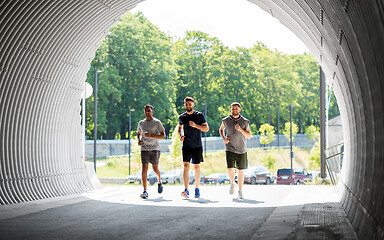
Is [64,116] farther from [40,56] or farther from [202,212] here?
[202,212]

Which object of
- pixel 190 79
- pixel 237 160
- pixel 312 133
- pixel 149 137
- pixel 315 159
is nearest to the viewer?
pixel 237 160

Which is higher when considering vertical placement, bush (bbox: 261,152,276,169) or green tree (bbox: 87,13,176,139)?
green tree (bbox: 87,13,176,139)

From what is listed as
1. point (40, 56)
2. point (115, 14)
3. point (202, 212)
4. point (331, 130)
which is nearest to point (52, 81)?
point (40, 56)

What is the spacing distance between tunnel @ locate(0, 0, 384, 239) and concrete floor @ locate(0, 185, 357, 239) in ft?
1.59

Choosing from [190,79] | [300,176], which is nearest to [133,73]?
[190,79]

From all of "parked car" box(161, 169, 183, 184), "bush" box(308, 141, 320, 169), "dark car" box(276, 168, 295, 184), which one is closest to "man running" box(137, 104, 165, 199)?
"parked car" box(161, 169, 183, 184)

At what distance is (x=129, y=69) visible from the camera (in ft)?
230

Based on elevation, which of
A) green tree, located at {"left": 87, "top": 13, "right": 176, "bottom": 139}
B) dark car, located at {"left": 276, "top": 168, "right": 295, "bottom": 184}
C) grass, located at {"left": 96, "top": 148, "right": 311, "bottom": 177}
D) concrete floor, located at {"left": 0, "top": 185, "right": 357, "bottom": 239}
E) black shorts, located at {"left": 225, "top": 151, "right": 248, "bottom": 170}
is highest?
green tree, located at {"left": 87, "top": 13, "right": 176, "bottom": 139}

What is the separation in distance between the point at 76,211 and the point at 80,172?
4.93 meters

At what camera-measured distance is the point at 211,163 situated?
62.9 metres

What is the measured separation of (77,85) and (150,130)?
2714 millimetres

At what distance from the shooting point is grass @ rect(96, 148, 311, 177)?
5606cm

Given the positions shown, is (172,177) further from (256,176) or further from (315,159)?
(315,159)

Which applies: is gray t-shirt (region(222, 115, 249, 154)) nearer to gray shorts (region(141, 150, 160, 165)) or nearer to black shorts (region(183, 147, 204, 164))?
black shorts (region(183, 147, 204, 164))
